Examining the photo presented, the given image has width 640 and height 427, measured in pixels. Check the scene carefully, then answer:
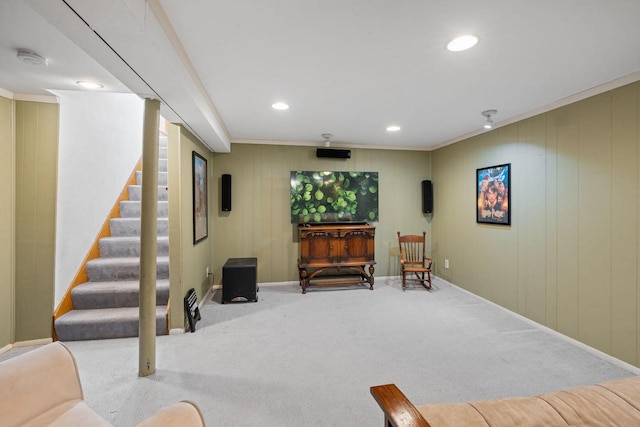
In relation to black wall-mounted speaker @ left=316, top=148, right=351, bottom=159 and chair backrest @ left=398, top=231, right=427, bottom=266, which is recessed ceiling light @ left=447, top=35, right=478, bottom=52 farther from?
chair backrest @ left=398, top=231, right=427, bottom=266

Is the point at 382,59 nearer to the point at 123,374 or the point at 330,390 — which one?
the point at 330,390

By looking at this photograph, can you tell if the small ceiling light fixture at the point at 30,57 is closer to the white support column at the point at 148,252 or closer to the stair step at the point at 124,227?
the white support column at the point at 148,252

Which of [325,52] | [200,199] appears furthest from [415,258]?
[325,52]

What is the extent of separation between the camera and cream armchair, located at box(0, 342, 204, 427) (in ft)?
3.58

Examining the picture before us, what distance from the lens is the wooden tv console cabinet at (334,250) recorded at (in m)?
4.50

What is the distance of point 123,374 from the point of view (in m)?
2.27

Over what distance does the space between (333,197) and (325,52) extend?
296 cm

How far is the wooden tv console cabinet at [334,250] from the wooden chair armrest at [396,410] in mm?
3250

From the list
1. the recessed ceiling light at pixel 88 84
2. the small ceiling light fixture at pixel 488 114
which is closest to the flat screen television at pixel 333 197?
the small ceiling light fixture at pixel 488 114

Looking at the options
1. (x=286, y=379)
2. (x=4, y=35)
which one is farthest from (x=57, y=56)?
(x=286, y=379)

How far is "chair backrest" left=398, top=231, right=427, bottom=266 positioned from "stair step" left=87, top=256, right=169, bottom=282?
11.6ft

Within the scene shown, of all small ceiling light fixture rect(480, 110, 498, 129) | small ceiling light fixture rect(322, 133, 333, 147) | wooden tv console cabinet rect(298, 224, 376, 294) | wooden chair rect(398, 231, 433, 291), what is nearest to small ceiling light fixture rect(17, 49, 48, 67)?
small ceiling light fixture rect(322, 133, 333, 147)

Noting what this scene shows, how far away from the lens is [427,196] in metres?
5.15

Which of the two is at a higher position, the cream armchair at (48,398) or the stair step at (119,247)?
the stair step at (119,247)
